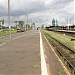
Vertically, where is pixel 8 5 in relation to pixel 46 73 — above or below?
above

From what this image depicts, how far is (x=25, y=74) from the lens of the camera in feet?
28.2

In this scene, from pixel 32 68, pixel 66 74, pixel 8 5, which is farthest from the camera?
pixel 8 5

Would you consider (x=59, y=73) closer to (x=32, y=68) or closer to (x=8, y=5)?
(x=32, y=68)

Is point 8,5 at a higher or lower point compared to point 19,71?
higher

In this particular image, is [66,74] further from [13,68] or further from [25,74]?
[13,68]

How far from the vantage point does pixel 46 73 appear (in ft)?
28.6

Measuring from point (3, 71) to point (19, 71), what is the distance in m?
0.59

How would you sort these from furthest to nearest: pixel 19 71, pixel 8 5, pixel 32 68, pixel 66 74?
1. pixel 8 5
2. pixel 32 68
3. pixel 19 71
4. pixel 66 74

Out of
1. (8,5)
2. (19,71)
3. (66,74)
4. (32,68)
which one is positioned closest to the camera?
(66,74)

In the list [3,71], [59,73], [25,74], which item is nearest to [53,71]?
[59,73]

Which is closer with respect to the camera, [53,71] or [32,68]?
[53,71]

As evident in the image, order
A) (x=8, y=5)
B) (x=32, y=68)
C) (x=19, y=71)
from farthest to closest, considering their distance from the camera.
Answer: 1. (x=8, y=5)
2. (x=32, y=68)
3. (x=19, y=71)

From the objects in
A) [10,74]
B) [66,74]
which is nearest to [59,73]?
[66,74]

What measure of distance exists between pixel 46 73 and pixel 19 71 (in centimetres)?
109
